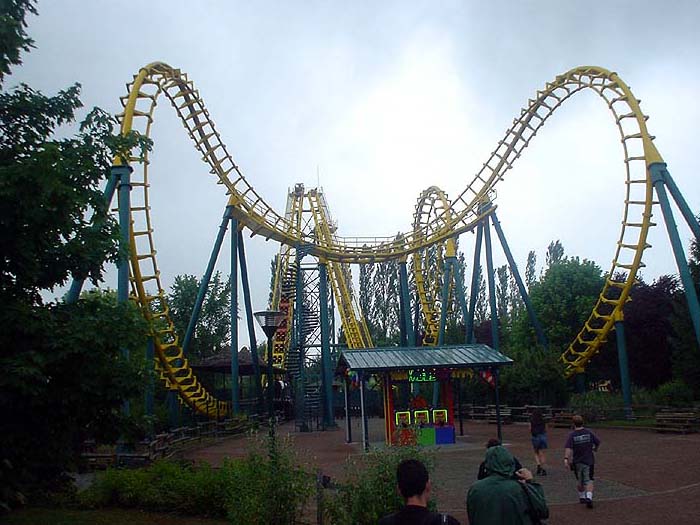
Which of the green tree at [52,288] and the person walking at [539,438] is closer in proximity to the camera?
the green tree at [52,288]

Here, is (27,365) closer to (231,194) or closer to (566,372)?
(231,194)

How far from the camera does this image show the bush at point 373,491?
6.72 m

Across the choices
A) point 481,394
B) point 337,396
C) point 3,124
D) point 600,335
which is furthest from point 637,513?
point 337,396

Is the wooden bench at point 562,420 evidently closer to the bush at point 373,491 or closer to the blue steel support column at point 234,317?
the blue steel support column at point 234,317

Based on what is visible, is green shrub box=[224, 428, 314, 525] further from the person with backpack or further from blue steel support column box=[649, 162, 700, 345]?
blue steel support column box=[649, 162, 700, 345]

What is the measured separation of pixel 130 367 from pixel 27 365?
1396 millimetres

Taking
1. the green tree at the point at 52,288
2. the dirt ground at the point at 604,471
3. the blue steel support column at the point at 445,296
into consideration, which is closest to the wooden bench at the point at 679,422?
the dirt ground at the point at 604,471

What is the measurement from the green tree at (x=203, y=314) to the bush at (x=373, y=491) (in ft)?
115

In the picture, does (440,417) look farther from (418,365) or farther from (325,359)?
(325,359)

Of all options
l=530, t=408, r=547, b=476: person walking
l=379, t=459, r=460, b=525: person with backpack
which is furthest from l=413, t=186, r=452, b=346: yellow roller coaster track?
l=379, t=459, r=460, b=525: person with backpack

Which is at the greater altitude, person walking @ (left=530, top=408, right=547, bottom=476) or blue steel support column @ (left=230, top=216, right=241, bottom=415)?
blue steel support column @ (left=230, top=216, right=241, bottom=415)

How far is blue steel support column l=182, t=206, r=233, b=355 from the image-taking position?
2491cm

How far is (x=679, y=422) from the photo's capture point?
20641 millimetres

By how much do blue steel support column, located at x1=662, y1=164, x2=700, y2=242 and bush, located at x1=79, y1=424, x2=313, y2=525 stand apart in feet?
54.6
